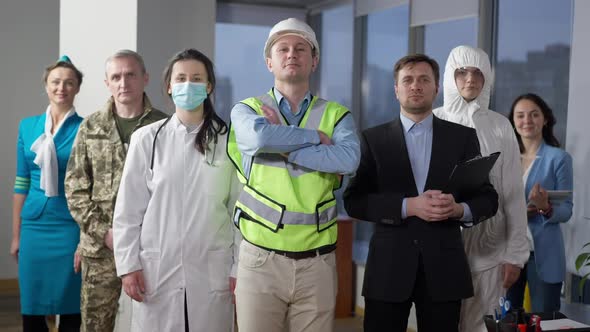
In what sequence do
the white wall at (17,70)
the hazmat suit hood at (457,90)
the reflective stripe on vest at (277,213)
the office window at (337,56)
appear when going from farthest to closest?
the office window at (337,56)
the white wall at (17,70)
the hazmat suit hood at (457,90)
the reflective stripe on vest at (277,213)

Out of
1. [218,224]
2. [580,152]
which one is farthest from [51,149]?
[580,152]

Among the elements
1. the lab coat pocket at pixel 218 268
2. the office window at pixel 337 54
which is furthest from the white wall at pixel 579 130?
the office window at pixel 337 54

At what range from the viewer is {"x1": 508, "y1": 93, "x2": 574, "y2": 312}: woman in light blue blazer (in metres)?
3.88

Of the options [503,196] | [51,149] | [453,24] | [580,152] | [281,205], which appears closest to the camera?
[281,205]

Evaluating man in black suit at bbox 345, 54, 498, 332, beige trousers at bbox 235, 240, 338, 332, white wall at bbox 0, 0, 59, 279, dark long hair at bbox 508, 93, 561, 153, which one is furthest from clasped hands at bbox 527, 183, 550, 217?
white wall at bbox 0, 0, 59, 279

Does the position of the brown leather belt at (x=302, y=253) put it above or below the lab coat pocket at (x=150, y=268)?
above

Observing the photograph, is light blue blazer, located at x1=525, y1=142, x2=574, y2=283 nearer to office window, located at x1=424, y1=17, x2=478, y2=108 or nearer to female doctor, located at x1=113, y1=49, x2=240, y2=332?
office window, located at x1=424, y1=17, x2=478, y2=108

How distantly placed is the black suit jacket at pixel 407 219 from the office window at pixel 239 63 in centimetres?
442

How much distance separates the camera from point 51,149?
3.89m

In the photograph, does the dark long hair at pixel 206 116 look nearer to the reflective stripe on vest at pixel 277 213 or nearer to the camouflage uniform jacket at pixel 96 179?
the reflective stripe on vest at pixel 277 213

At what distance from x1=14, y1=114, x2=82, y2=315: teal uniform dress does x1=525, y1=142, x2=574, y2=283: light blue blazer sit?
2349 mm

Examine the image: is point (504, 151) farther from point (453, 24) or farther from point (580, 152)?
point (453, 24)

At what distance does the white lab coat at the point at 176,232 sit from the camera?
113 inches

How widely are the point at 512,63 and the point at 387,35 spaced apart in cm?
157
